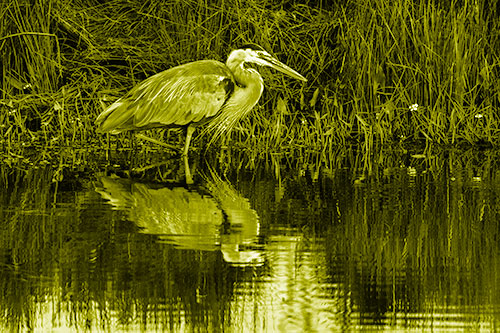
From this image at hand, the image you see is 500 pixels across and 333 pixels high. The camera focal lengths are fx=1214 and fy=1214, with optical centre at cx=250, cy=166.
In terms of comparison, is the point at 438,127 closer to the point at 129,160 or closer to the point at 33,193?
the point at 129,160

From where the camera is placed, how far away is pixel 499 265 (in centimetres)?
534

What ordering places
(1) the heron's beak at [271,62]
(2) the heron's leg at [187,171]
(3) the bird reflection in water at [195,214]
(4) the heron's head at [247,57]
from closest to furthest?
(3) the bird reflection in water at [195,214] → (2) the heron's leg at [187,171] → (4) the heron's head at [247,57] → (1) the heron's beak at [271,62]

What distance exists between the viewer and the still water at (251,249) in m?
4.50

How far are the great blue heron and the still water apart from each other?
0.70 m

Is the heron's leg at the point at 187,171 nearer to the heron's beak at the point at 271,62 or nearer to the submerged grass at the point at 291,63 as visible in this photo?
the submerged grass at the point at 291,63

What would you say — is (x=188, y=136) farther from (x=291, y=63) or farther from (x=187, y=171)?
(x=291, y=63)

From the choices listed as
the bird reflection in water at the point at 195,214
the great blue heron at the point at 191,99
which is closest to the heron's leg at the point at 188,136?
the great blue heron at the point at 191,99

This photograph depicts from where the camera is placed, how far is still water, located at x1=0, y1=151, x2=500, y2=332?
177 inches

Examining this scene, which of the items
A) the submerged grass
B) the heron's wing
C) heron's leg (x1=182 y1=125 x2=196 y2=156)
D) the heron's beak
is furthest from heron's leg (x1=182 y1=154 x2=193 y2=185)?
the heron's beak

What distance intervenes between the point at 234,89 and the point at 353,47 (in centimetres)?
135

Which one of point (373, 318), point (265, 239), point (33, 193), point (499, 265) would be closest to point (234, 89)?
point (33, 193)

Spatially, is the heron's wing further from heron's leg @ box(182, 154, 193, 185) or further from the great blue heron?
heron's leg @ box(182, 154, 193, 185)

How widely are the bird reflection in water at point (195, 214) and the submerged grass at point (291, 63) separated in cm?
210

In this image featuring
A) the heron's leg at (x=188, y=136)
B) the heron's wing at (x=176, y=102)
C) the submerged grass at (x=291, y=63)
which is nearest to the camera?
the heron's wing at (x=176, y=102)
